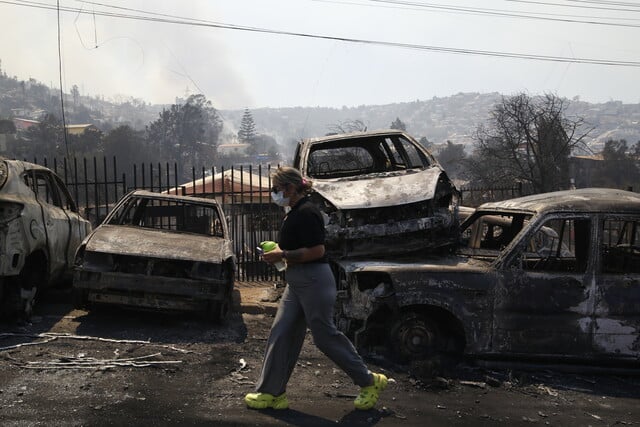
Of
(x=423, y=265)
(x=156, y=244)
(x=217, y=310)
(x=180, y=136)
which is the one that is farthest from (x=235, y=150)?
(x=423, y=265)

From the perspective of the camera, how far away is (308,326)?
14.3 feet

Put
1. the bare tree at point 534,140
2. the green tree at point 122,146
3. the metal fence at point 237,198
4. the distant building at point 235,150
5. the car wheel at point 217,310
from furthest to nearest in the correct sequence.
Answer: the distant building at point 235,150 → the green tree at point 122,146 → the bare tree at point 534,140 → the metal fence at point 237,198 → the car wheel at point 217,310

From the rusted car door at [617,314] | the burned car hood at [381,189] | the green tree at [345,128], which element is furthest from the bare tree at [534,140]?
the rusted car door at [617,314]

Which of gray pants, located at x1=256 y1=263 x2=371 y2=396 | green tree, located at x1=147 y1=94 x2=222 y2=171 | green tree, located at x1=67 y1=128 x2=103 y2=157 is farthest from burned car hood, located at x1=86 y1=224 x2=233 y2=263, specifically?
green tree, located at x1=147 y1=94 x2=222 y2=171

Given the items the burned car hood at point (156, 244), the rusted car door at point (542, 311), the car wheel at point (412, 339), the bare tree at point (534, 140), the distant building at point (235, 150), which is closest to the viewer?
the rusted car door at point (542, 311)

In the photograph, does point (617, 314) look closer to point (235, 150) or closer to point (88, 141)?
point (88, 141)

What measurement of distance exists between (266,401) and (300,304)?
718 millimetres

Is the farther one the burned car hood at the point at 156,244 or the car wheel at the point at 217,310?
the car wheel at the point at 217,310

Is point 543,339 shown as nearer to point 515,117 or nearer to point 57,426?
point 57,426

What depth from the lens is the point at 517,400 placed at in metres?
4.90

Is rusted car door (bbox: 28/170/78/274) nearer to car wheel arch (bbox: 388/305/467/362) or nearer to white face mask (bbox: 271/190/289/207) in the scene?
white face mask (bbox: 271/190/289/207)

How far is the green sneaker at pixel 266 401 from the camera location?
14.3 feet

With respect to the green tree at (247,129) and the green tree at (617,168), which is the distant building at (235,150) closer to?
the green tree at (247,129)

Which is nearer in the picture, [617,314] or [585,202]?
[617,314]
